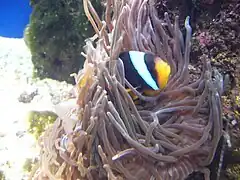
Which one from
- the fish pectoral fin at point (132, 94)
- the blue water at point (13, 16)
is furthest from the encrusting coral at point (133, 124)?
the blue water at point (13, 16)

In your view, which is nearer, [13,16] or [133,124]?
[133,124]

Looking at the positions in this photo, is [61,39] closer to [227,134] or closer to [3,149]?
[3,149]

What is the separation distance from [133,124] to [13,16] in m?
6.81

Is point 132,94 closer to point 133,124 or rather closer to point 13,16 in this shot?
point 133,124

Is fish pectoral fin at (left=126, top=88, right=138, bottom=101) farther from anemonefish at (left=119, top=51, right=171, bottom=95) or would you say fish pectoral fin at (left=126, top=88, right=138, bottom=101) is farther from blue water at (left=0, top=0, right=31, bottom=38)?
blue water at (left=0, top=0, right=31, bottom=38)

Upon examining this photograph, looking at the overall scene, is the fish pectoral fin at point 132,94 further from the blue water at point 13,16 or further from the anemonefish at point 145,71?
the blue water at point 13,16

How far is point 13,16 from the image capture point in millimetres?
7617

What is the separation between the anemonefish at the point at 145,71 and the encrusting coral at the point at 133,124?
0.15 ft

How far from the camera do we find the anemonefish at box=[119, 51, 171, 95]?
1.62 meters

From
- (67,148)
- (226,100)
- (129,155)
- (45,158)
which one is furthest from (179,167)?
(45,158)

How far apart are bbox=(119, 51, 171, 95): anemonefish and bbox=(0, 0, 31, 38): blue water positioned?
6273 mm

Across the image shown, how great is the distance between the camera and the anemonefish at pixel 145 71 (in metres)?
1.62

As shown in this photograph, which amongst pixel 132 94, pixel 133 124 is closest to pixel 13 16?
pixel 132 94

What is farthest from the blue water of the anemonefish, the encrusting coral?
the anemonefish
